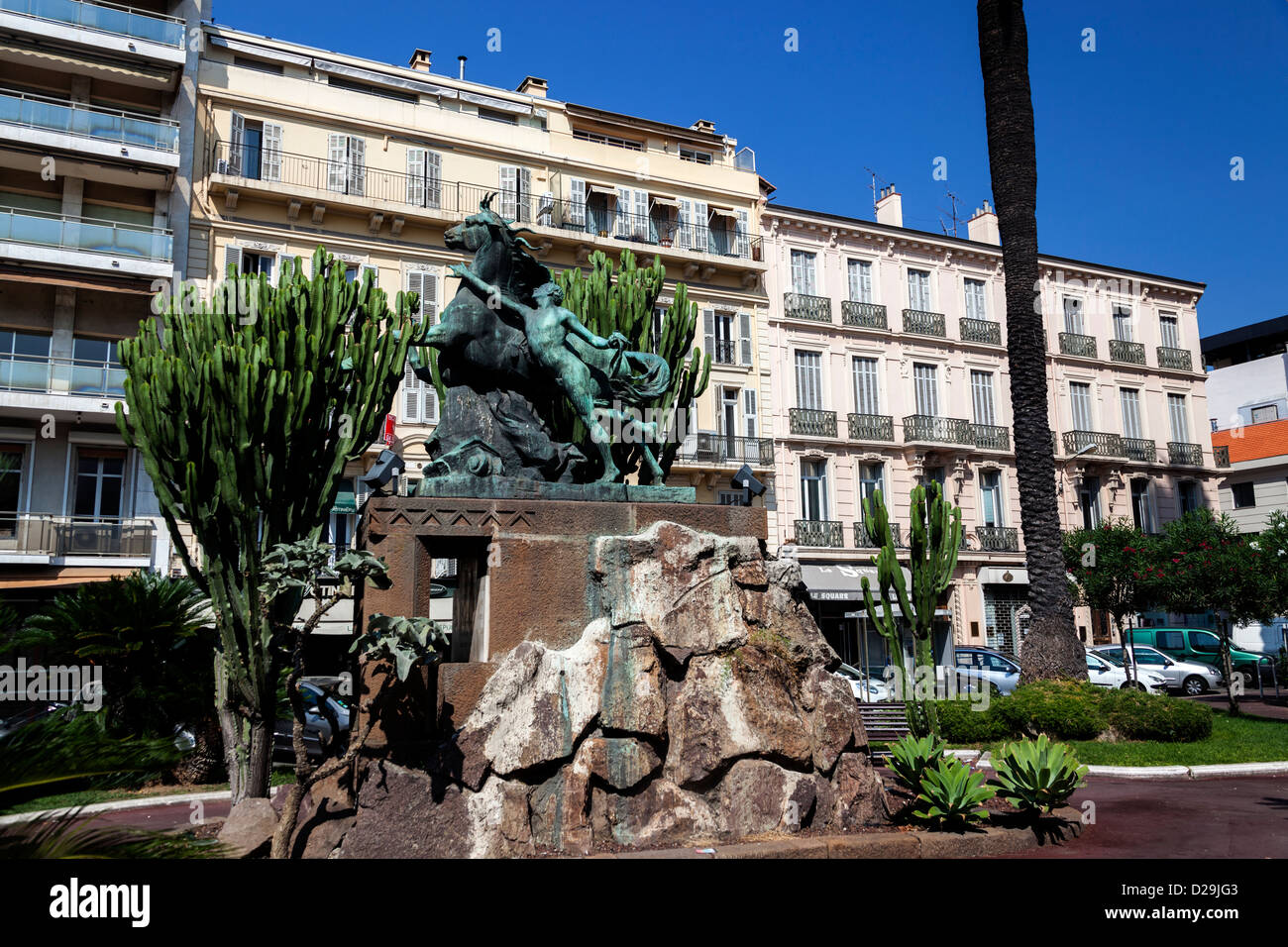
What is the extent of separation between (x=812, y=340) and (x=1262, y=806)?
989 inches

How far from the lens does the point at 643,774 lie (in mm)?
6969

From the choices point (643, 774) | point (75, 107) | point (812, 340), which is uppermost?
point (75, 107)

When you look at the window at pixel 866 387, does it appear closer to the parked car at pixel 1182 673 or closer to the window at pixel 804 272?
the window at pixel 804 272

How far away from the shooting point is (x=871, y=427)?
33594mm

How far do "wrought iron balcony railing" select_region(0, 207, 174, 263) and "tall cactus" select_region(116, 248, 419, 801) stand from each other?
15.5 meters

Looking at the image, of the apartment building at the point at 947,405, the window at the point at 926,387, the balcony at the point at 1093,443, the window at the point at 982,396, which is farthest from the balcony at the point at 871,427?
the balcony at the point at 1093,443

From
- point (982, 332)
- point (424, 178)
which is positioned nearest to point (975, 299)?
point (982, 332)

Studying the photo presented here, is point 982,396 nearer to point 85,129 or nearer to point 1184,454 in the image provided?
point 1184,454

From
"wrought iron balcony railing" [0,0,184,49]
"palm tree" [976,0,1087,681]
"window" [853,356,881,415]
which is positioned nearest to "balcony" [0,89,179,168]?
"wrought iron balcony railing" [0,0,184,49]

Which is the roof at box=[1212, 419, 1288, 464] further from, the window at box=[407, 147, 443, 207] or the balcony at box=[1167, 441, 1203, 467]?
the window at box=[407, 147, 443, 207]

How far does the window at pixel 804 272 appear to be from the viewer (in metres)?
34.0

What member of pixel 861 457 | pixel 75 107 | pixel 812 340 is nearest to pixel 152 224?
pixel 75 107

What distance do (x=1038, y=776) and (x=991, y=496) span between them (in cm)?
2923
